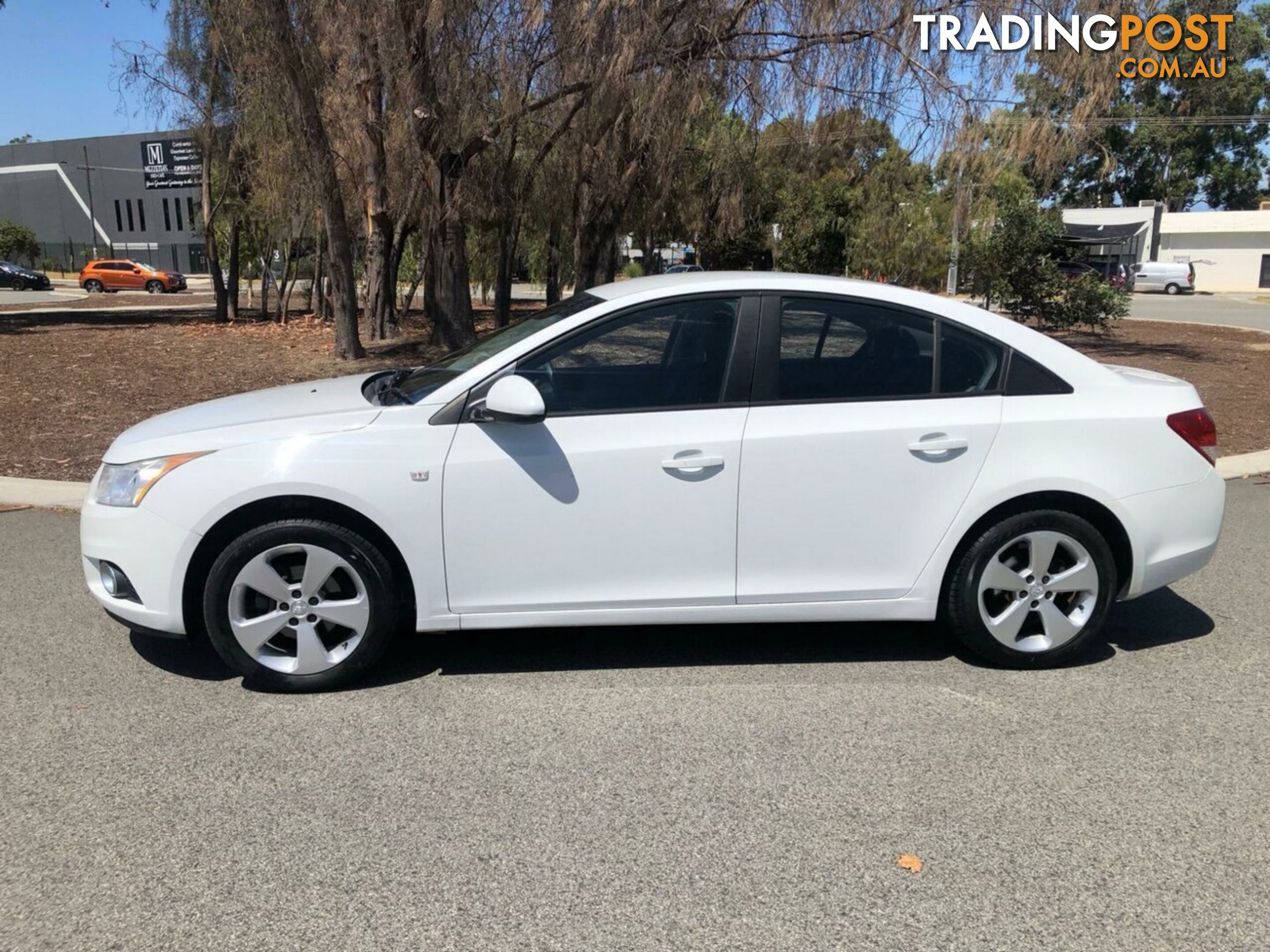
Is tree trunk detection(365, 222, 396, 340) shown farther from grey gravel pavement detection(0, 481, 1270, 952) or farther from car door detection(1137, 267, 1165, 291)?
car door detection(1137, 267, 1165, 291)

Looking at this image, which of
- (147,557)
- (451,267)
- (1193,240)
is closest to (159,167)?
(451,267)

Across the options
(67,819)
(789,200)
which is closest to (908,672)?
(67,819)

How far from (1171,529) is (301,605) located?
3.71 m

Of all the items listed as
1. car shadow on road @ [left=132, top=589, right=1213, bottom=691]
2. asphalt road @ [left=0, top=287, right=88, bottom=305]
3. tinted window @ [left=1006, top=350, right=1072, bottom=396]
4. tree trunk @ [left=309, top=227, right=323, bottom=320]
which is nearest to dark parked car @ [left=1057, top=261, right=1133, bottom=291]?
tree trunk @ [left=309, top=227, right=323, bottom=320]

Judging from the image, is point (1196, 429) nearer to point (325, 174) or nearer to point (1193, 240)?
point (325, 174)

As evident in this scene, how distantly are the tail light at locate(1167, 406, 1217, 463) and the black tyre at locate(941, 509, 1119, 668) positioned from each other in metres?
0.58

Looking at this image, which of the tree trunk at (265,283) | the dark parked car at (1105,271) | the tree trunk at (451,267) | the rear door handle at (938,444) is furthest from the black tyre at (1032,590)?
the tree trunk at (265,283)

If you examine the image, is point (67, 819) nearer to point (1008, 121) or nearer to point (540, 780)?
point (540, 780)

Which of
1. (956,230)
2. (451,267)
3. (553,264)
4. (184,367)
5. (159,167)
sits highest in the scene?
(159,167)

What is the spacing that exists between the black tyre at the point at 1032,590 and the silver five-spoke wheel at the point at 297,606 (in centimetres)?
251

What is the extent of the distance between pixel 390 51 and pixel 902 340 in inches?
404

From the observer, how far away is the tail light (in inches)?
178

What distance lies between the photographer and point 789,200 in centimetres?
3419

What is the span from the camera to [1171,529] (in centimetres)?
455
